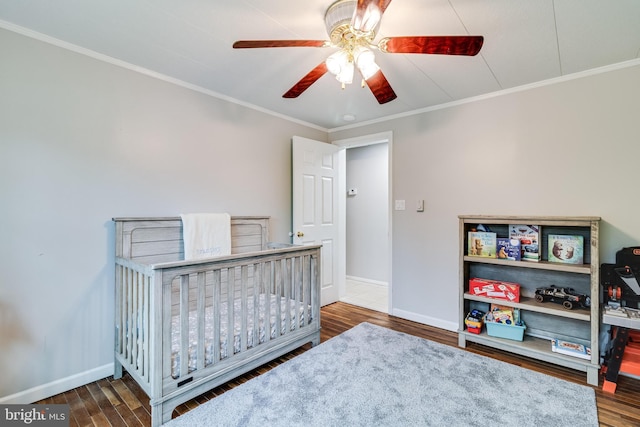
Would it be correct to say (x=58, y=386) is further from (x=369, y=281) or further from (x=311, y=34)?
(x=369, y=281)

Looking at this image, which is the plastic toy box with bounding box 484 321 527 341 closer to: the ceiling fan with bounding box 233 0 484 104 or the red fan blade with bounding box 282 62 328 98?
the ceiling fan with bounding box 233 0 484 104

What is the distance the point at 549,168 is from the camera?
244cm

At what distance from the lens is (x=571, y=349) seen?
2.18m

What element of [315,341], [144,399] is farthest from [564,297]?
[144,399]

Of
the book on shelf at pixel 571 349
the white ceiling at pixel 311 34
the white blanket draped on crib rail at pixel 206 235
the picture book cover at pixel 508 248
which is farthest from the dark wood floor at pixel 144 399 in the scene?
Answer: the white ceiling at pixel 311 34

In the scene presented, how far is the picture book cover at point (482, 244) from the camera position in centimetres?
255

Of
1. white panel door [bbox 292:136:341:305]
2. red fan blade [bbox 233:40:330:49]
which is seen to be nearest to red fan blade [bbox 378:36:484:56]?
red fan blade [bbox 233:40:330:49]

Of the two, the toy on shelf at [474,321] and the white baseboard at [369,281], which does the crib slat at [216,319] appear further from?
the white baseboard at [369,281]

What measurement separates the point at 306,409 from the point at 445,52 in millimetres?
2061

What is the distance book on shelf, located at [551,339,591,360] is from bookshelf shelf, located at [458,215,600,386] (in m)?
0.04

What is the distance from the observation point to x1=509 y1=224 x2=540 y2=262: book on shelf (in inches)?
93.6

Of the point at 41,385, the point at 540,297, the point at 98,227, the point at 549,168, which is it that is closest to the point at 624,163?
the point at 549,168

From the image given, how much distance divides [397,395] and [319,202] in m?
2.28
